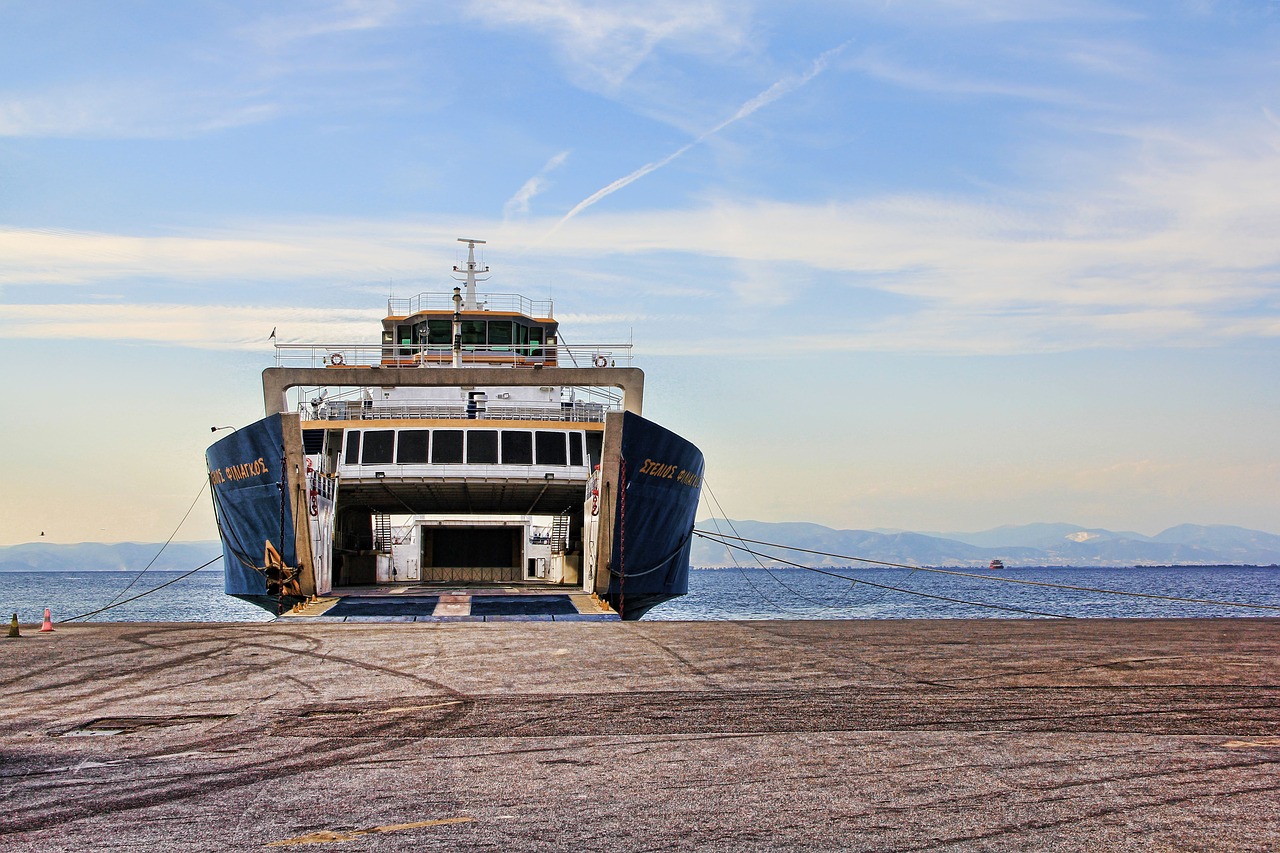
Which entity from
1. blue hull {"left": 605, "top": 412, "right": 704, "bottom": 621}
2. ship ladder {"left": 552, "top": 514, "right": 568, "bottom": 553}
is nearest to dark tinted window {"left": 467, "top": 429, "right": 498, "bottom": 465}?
blue hull {"left": 605, "top": 412, "right": 704, "bottom": 621}

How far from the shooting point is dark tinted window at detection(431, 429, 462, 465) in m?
24.5

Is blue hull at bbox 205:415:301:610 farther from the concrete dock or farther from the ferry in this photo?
the concrete dock

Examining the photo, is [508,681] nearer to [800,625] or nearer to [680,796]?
[680,796]

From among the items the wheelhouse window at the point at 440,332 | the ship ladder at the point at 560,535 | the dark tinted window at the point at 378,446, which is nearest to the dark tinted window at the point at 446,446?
the dark tinted window at the point at 378,446

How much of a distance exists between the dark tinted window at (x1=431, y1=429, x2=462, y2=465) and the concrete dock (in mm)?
10691

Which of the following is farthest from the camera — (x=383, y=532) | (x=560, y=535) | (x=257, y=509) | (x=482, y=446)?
(x=383, y=532)

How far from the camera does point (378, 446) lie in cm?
2467

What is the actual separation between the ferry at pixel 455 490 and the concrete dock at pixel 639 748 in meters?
7.00

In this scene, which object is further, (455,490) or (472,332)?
(472,332)

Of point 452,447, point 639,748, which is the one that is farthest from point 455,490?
point 639,748

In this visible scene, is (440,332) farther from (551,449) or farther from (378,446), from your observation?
(551,449)

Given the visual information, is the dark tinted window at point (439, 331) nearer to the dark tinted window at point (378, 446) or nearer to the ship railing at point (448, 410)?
the ship railing at point (448, 410)

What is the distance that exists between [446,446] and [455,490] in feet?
4.57

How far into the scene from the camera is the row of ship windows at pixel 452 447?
2448 centimetres
